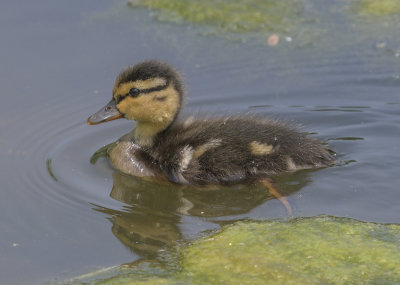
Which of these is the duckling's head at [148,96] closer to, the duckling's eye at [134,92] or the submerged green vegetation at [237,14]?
the duckling's eye at [134,92]

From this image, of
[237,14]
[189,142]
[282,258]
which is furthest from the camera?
[237,14]

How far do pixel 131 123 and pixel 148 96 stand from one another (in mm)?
935

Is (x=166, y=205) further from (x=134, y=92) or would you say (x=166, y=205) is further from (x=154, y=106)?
(x=134, y=92)

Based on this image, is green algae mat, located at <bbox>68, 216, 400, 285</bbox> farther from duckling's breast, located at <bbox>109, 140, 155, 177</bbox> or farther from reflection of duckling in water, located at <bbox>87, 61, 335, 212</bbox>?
duckling's breast, located at <bbox>109, 140, 155, 177</bbox>

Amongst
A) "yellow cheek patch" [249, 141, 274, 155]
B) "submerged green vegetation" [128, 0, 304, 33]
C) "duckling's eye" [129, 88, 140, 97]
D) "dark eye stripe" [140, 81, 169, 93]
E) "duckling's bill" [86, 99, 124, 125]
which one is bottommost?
"yellow cheek patch" [249, 141, 274, 155]

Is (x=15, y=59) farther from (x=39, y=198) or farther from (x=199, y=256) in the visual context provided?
(x=199, y=256)

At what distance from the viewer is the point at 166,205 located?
495cm

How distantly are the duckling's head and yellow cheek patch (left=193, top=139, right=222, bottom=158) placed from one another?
1.41 ft

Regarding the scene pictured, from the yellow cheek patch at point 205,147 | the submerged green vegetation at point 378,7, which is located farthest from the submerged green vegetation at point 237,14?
the yellow cheek patch at point 205,147

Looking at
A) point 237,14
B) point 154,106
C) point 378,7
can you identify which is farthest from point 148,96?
point 378,7

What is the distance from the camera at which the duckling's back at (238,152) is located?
5012 mm

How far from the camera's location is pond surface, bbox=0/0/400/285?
4559mm

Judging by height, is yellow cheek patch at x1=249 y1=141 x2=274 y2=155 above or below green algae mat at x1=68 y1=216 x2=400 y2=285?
above

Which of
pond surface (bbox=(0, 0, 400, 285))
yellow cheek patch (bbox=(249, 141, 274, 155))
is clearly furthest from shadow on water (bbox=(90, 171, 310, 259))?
yellow cheek patch (bbox=(249, 141, 274, 155))
